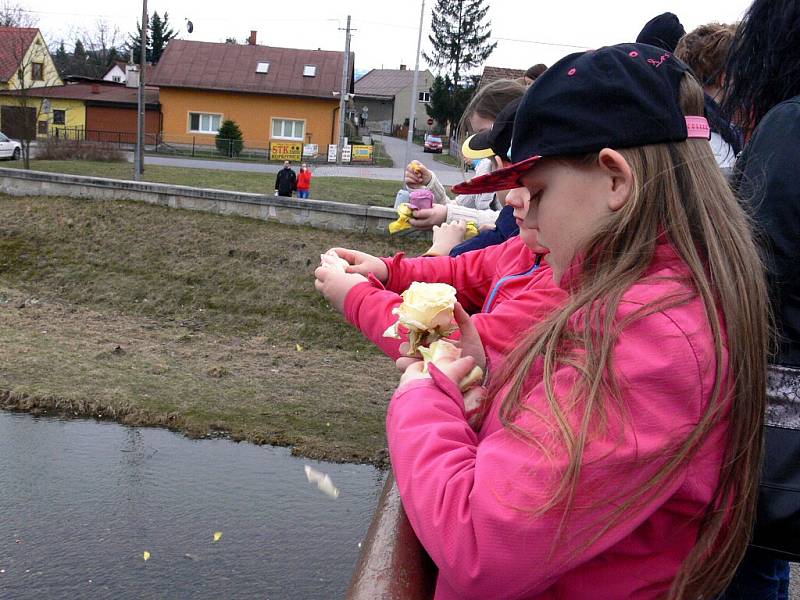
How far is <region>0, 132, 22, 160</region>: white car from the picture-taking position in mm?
30625

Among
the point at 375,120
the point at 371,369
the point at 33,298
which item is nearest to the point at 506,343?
the point at 371,369

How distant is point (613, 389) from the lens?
Answer: 113 centimetres

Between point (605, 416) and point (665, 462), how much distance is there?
112mm

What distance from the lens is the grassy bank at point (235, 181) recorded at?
67.7ft

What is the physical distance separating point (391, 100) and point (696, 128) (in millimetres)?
79843

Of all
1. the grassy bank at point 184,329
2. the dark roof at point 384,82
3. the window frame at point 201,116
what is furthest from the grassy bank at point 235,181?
the dark roof at point 384,82

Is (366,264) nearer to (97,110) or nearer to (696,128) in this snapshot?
(696,128)

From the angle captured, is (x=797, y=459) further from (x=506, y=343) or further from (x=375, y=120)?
(x=375, y=120)

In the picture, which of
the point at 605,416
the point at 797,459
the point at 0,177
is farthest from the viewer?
the point at 0,177

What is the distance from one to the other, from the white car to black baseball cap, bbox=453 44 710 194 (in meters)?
33.3

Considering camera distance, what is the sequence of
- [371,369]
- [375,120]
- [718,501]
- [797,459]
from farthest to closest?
[375,120]
[371,369]
[797,459]
[718,501]

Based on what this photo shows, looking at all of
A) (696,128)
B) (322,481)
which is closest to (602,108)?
(696,128)

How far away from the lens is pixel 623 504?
1145mm

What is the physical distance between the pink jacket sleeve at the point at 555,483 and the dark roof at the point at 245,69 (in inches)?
1748
